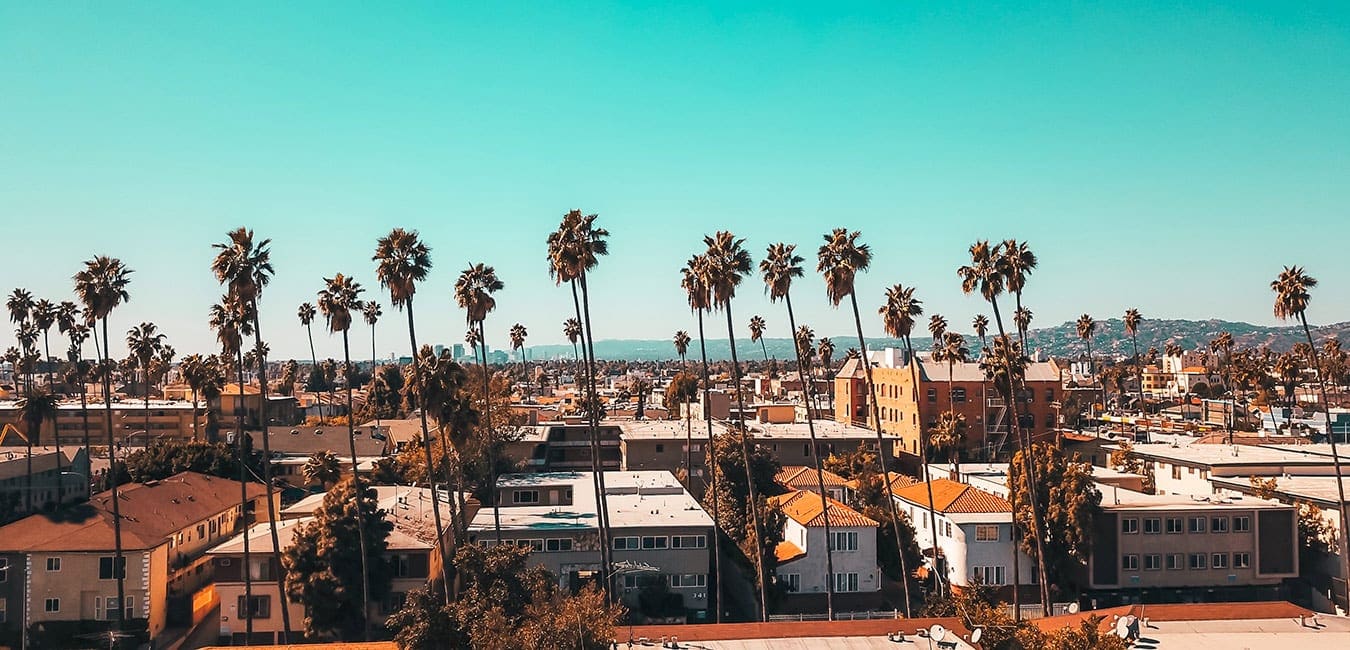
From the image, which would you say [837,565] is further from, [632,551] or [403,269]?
[403,269]

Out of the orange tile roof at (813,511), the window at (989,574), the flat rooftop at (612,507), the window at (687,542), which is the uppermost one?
the flat rooftop at (612,507)

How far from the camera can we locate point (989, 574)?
57094 millimetres

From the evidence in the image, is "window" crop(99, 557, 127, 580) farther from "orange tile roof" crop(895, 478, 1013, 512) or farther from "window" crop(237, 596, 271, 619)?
"orange tile roof" crop(895, 478, 1013, 512)

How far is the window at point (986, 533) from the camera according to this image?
2244 inches

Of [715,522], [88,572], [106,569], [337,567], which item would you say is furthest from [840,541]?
[88,572]

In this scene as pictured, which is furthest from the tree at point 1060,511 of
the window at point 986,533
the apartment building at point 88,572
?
the apartment building at point 88,572

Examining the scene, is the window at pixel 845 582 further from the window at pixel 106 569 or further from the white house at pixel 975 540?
the window at pixel 106 569

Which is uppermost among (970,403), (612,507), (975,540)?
(970,403)

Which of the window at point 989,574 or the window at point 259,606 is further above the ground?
the window at point 259,606

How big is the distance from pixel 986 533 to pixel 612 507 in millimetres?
23776

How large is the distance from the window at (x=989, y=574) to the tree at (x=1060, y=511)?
2.15m

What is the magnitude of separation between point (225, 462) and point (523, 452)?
85.4 ft

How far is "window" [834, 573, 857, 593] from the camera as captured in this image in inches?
2213

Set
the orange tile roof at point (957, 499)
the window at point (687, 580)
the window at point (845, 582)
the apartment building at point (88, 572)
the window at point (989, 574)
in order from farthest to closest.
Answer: the orange tile roof at point (957, 499) < the window at point (989, 574) < the window at point (845, 582) < the window at point (687, 580) < the apartment building at point (88, 572)
